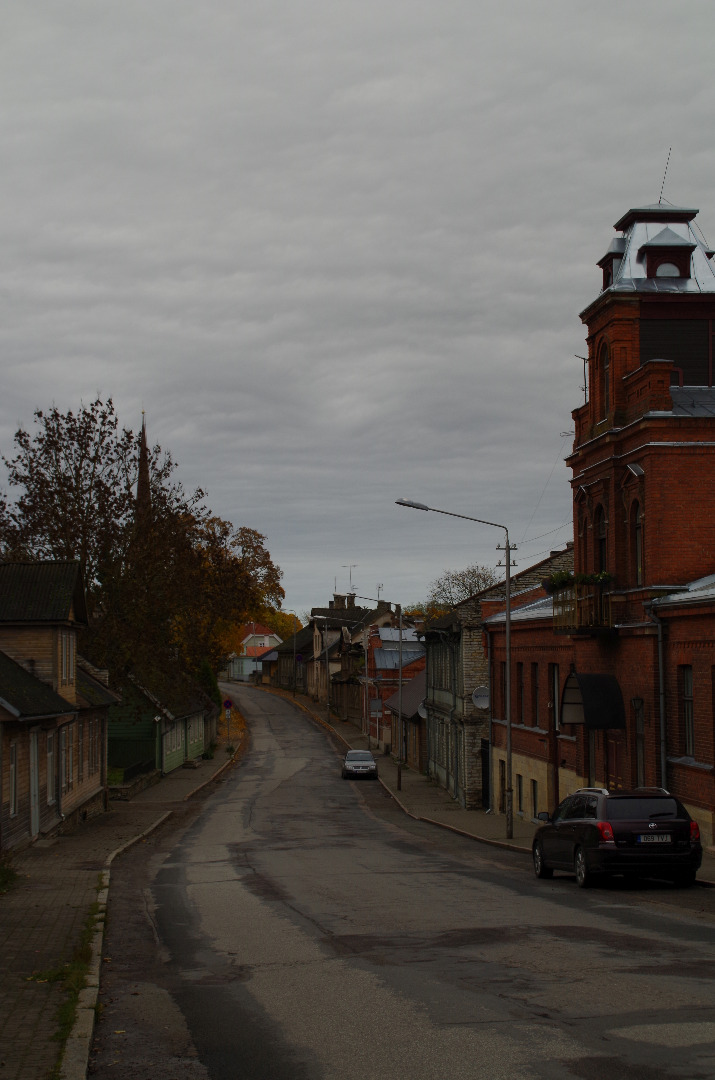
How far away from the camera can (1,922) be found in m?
14.6

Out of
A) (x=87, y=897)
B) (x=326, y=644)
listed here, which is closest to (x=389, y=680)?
(x=326, y=644)

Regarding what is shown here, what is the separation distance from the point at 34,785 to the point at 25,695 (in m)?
3.05

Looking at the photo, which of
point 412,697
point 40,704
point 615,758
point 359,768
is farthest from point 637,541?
point 412,697

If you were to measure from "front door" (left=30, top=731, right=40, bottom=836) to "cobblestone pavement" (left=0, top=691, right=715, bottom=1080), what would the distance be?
20.0 inches

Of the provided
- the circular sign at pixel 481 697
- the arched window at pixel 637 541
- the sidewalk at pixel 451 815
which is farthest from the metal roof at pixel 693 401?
the circular sign at pixel 481 697

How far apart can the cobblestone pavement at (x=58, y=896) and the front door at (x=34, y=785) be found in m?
0.51

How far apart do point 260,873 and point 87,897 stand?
498cm

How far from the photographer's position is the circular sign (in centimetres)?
4247

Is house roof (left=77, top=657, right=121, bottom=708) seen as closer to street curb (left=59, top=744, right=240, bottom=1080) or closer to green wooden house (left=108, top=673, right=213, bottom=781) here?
green wooden house (left=108, top=673, right=213, bottom=781)

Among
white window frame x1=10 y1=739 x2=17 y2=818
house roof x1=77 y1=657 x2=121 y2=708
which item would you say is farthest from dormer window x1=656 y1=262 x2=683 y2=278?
house roof x1=77 y1=657 x2=121 y2=708

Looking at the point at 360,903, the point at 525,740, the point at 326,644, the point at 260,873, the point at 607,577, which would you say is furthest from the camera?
the point at 326,644

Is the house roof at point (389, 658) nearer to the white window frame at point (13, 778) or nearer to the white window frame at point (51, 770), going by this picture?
the white window frame at point (51, 770)

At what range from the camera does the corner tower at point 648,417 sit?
25.3 metres

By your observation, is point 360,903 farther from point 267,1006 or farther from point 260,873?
point 267,1006
